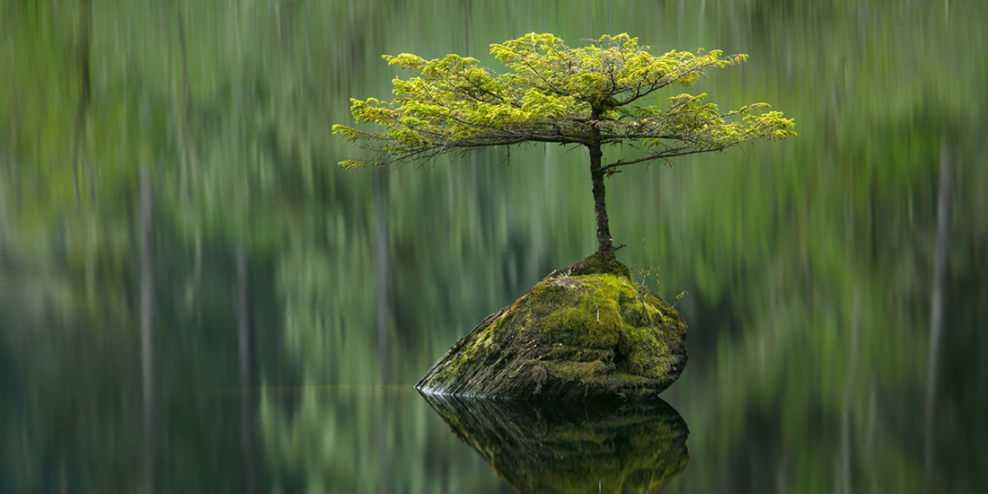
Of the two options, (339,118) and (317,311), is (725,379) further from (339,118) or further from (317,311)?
(339,118)

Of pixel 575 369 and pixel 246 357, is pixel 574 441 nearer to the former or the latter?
pixel 575 369

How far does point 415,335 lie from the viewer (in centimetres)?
2061

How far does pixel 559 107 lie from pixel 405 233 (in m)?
14.7

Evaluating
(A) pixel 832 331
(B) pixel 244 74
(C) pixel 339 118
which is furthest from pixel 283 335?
(A) pixel 832 331

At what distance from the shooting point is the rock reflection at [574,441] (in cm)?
683

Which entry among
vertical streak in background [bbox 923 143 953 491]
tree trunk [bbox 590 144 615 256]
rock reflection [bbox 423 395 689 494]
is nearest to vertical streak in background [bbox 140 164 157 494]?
rock reflection [bbox 423 395 689 494]

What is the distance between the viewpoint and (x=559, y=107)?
1095 cm

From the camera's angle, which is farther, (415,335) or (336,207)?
(336,207)

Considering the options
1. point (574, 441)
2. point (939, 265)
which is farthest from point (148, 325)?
point (939, 265)

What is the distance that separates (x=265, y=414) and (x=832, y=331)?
37.7ft

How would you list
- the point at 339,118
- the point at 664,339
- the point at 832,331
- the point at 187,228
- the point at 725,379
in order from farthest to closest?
the point at 339,118 < the point at 187,228 < the point at 832,331 < the point at 725,379 < the point at 664,339

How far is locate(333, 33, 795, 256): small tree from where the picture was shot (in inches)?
436

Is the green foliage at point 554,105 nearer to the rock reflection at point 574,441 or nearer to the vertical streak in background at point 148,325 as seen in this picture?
the rock reflection at point 574,441

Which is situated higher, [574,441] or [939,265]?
[939,265]
